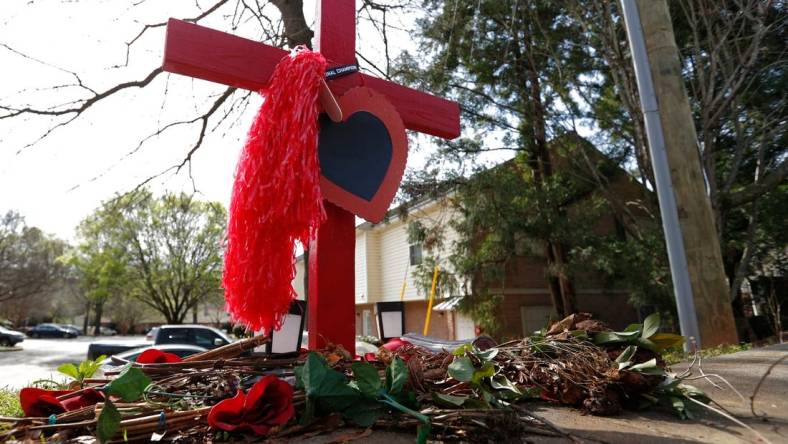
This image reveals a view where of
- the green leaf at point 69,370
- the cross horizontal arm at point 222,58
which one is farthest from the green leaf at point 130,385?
the cross horizontal arm at point 222,58

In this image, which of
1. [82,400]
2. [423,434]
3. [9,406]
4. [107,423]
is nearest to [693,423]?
[423,434]

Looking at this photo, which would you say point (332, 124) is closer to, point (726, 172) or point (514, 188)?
point (514, 188)

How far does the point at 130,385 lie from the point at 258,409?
376 millimetres

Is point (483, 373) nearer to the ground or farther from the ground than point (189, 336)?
farther from the ground

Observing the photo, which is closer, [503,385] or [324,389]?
[324,389]

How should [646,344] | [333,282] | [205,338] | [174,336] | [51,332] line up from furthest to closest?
[51,332], [205,338], [174,336], [333,282], [646,344]

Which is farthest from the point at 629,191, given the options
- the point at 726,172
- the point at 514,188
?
the point at 514,188

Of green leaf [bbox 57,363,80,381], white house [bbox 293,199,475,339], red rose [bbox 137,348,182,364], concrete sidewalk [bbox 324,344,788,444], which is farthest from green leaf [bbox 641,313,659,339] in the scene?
white house [bbox 293,199,475,339]

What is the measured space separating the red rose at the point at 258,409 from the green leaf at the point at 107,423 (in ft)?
0.75

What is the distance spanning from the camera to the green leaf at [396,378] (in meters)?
1.39

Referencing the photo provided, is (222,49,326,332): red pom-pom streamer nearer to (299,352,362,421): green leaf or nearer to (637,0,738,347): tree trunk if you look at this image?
(299,352,362,421): green leaf

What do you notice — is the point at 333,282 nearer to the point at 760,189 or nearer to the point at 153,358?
the point at 153,358

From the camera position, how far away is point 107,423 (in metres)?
1.10

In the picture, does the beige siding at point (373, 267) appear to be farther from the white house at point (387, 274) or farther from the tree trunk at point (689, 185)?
the tree trunk at point (689, 185)
